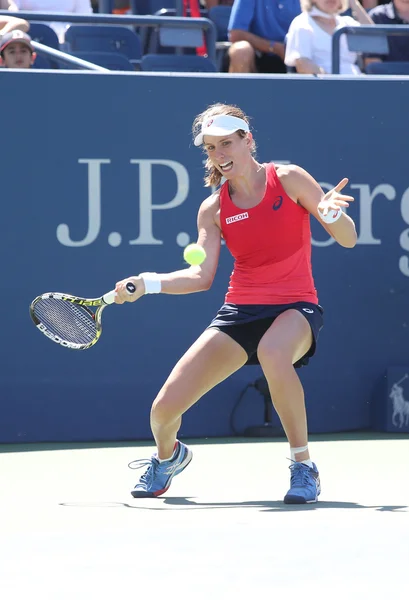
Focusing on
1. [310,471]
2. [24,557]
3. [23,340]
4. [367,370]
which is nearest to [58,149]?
[23,340]

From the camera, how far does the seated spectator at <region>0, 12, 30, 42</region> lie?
7379mm

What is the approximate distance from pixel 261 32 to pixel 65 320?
408cm

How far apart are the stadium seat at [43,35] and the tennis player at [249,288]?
3.25 metres

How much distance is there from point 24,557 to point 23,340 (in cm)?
309

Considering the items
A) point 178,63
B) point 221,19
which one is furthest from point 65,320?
point 221,19

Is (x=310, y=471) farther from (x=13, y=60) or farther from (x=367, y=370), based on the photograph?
(x=13, y=60)

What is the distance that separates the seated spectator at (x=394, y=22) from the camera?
8508 mm

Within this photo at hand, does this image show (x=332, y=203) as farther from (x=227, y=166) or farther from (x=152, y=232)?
(x=152, y=232)

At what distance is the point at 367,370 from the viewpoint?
7.06 metres

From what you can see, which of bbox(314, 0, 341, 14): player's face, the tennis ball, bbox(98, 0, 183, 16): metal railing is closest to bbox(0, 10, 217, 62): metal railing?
bbox(314, 0, 341, 14): player's face

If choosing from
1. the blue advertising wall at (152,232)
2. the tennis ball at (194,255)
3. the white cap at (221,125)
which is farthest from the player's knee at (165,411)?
the blue advertising wall at (152,232)

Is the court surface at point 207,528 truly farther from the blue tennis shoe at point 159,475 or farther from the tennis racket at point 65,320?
the tennis racket at point 65,320

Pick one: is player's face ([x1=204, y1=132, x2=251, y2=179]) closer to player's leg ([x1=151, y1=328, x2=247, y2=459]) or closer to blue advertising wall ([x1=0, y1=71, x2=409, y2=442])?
player's leg ([x1=151, y1=328, x2=247, y2=459])

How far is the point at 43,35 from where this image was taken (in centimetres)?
804
